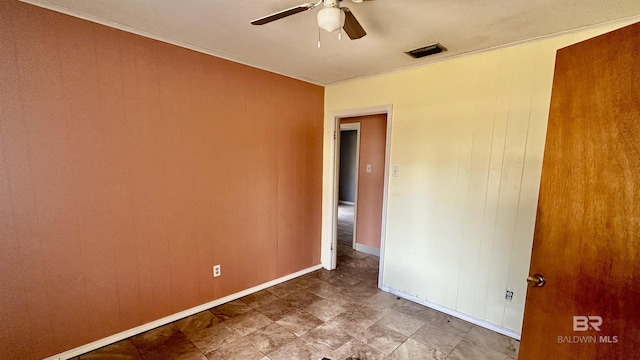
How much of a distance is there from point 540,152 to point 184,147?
292 cm

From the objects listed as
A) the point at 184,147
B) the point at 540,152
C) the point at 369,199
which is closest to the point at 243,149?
the point at 184,147

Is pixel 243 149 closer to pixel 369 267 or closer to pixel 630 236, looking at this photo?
pixel 369 267

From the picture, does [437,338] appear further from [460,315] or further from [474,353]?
[460,315]

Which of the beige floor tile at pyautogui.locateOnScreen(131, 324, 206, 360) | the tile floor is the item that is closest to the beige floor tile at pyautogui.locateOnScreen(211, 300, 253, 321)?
the tile floor

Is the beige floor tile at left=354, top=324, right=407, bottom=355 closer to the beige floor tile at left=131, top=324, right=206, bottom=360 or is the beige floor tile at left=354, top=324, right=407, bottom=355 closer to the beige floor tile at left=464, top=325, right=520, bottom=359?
the beige floor tile at left=464, top=325, right=520, bottom=359

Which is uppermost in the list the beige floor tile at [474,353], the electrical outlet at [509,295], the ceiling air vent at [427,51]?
the ceiling air vent at [427,51]

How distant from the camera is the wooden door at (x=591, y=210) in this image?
919mm

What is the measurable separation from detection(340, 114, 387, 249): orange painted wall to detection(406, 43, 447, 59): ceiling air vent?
5.31 feet

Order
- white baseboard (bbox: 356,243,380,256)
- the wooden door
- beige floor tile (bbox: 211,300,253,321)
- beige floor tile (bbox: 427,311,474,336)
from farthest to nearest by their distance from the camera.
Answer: white baseboard (bbox: 356,243,380,256)
beige floor tile (bbox: 211,300,253,321)
beige floor tile (bbox: 427,311,474,336)
the wooden door

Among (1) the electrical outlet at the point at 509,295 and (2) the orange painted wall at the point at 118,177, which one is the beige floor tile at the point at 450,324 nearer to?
(1) the electrical outlet at the point at 509,295

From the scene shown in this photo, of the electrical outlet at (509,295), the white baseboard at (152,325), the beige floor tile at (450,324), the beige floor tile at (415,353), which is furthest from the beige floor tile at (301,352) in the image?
the electrical outlet at (509,295)

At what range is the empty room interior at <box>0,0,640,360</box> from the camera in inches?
45.5

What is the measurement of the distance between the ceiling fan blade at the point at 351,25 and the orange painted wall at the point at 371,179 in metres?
2.58

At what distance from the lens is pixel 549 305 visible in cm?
121
